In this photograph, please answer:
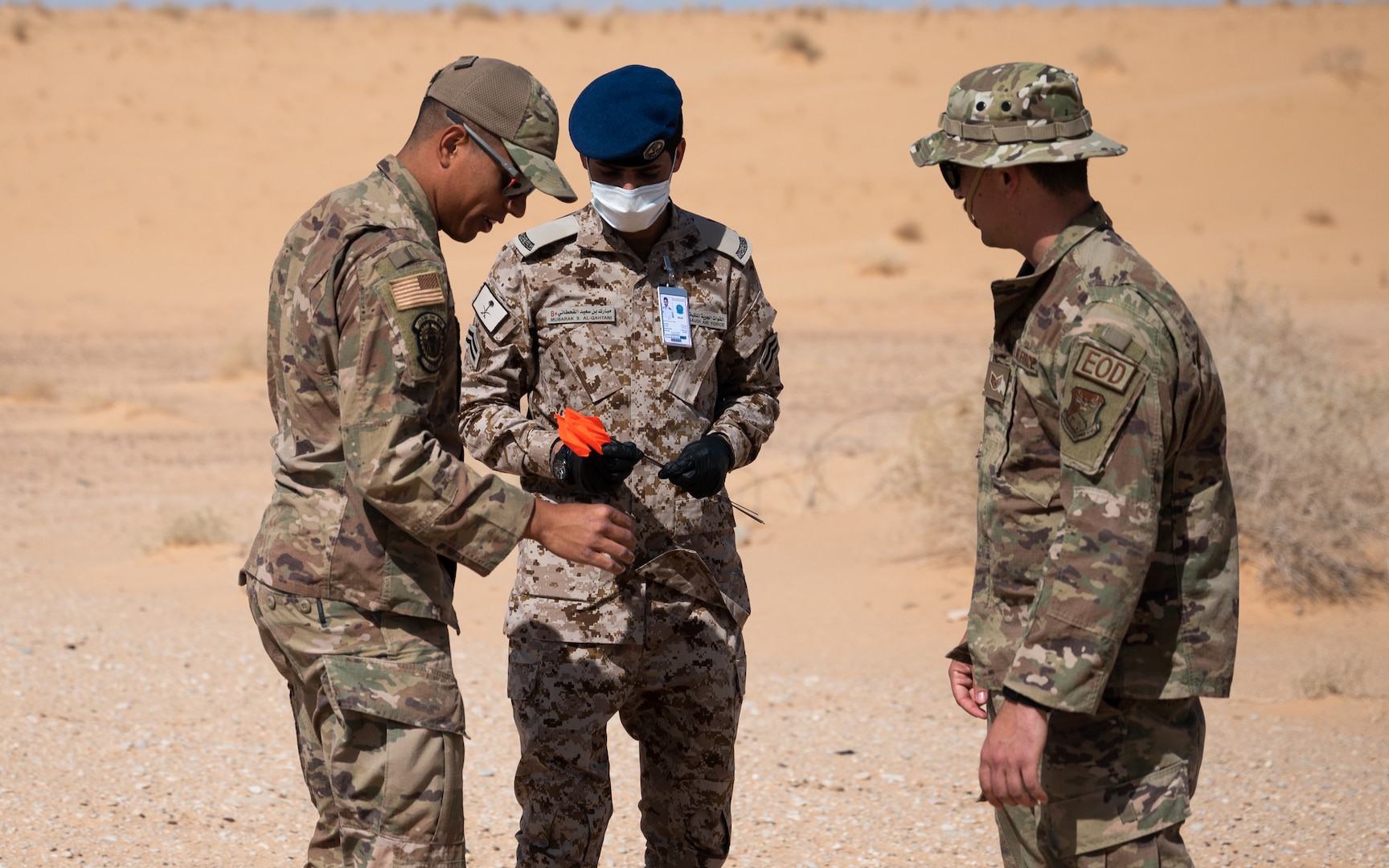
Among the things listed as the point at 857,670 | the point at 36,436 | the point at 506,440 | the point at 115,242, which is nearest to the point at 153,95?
the point at 115,242

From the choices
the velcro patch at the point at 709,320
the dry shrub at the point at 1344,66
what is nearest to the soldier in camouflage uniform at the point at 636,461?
the velcro patch at the point at 709,320

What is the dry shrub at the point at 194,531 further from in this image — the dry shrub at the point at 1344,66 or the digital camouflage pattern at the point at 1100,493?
Result: the dry shrub at the point at 1344,66

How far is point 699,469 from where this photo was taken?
305 centimetres

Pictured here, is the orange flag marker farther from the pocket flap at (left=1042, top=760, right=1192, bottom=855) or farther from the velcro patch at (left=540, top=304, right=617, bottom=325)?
the pocket flap at (left=1042, top=760, right=1192, bottom=855)

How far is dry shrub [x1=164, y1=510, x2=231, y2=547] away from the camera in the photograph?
8.70 m

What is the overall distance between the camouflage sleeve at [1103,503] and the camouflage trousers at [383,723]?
111 cm

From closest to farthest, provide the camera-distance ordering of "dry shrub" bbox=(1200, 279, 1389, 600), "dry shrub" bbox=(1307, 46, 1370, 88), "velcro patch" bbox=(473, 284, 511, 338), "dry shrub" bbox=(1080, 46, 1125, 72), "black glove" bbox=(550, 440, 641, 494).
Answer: "black glove" bbox=(550, 440, 641, 494) < "velcro patch" bbox=(473, 284, 511, 338) < "dry shrub" bbox=(1200, 279, 1389, 600) < "dry shrub" bbox=(1307, 46, 1370, 88) < "dry shrub" bbox=(1080, 46, 1125, 72)

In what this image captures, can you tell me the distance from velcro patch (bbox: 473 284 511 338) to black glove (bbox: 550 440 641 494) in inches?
15.7

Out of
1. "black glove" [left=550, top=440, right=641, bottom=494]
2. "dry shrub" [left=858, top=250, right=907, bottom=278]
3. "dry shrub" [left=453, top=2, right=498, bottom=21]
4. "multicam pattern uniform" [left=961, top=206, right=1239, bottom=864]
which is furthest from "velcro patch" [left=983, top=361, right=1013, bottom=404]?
"dry shrub" [left=453, top=2, right=498, bottom=21]

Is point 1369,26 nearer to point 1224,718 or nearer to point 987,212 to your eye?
point 1224,718

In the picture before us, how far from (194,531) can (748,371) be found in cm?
634

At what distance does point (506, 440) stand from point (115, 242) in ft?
83.6

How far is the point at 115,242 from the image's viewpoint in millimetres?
26078

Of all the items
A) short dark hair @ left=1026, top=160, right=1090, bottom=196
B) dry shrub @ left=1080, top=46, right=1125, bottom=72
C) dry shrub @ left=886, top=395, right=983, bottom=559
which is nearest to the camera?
short dark hair @ left=1026, top=160, right=1090, bottom=196
